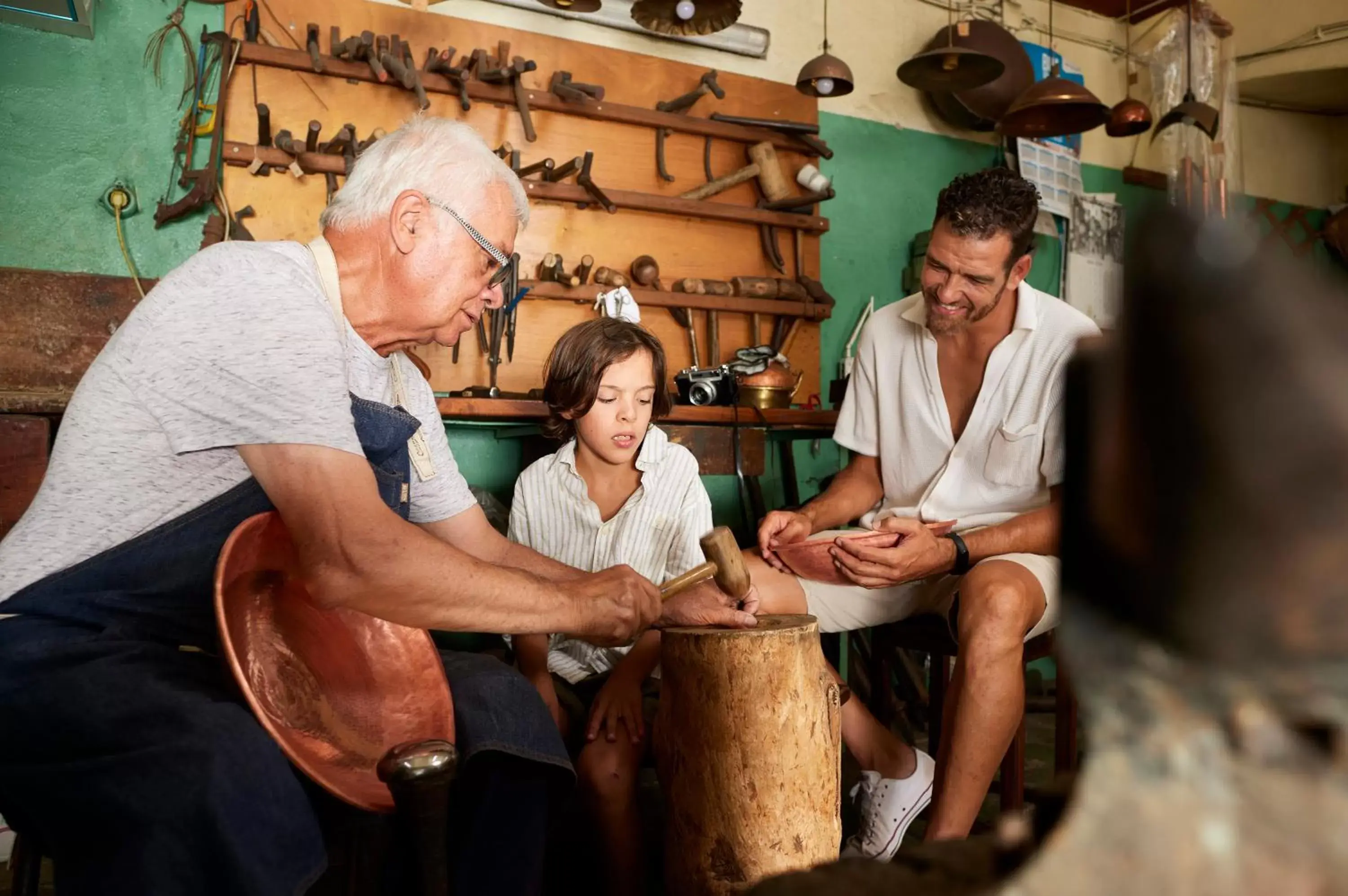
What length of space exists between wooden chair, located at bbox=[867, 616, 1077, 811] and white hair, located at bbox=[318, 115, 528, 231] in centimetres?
161

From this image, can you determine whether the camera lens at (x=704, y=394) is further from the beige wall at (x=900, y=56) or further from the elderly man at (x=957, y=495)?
the beige wall at (x=900, y=56)

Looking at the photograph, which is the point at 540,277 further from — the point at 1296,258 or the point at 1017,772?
the point at 1296,258

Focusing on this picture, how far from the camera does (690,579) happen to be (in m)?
2.09

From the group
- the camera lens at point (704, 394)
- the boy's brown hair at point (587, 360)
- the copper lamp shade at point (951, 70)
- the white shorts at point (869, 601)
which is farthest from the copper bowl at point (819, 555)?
the copper lamp shade at point (951, 70)

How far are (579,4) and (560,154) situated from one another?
718 millimetres

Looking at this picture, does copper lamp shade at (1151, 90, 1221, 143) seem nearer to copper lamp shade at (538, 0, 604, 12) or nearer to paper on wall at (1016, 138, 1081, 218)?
paper on wall at (1016, 138, 1081, 218)

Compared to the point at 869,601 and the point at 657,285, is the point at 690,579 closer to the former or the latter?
the point at 869,601

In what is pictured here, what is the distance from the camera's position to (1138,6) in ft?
19.9

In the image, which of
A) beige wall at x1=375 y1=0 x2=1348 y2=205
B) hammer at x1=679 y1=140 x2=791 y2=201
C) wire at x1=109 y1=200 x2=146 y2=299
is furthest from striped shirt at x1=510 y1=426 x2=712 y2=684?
beige wall at x1=375 y1=0 x2=1348 y2=205

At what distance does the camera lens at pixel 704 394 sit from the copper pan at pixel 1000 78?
2.47m

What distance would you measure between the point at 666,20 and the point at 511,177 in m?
2.40

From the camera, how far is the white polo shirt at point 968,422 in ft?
9.12

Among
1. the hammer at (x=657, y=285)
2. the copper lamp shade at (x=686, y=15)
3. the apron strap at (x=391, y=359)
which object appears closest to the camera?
the apron strap at (x=391, y=359)

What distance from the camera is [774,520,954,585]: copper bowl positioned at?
2.61 m
